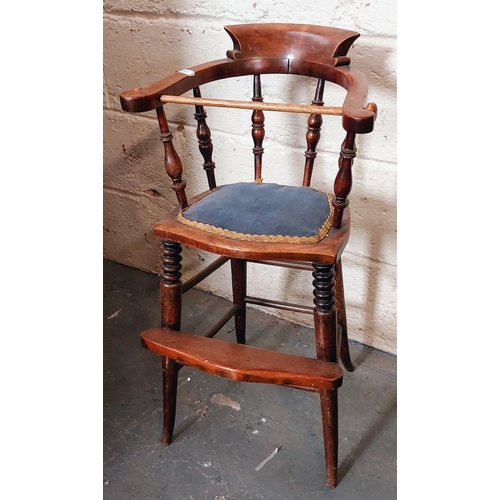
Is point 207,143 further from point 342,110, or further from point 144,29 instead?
point 144,29

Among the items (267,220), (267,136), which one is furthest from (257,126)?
(267,220)

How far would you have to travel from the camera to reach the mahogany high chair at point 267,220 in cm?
119

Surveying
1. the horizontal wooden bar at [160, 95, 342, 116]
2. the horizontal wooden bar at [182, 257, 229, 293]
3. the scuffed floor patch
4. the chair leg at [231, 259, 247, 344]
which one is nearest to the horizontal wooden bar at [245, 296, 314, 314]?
the chair leg at [231, 259, 247, 344]

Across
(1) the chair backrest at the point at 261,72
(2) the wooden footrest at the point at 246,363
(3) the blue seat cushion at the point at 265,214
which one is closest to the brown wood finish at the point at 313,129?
(1) the chair backrest at the point at 261,72

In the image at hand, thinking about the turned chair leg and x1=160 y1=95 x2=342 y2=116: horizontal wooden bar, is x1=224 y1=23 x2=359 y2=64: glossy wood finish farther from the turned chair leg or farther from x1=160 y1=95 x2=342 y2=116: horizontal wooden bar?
the turned chair leg

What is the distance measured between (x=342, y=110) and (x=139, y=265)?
1538 millimetres

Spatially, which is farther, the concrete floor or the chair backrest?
the concrete floor

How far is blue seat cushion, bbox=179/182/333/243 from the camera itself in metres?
1.22

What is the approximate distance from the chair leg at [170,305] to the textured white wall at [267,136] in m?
0.63

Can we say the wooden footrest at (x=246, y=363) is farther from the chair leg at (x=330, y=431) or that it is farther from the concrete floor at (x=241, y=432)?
the concrete floor at (x=241, y=432)

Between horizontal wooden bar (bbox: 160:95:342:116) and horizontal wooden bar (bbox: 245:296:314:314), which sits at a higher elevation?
horizontal wooden bar (bbox: 160:95:342:116)

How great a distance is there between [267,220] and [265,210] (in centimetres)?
5

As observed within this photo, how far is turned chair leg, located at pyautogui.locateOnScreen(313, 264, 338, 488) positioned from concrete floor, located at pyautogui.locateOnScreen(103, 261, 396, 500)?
17 cm

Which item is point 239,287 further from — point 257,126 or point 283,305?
point 257,126
